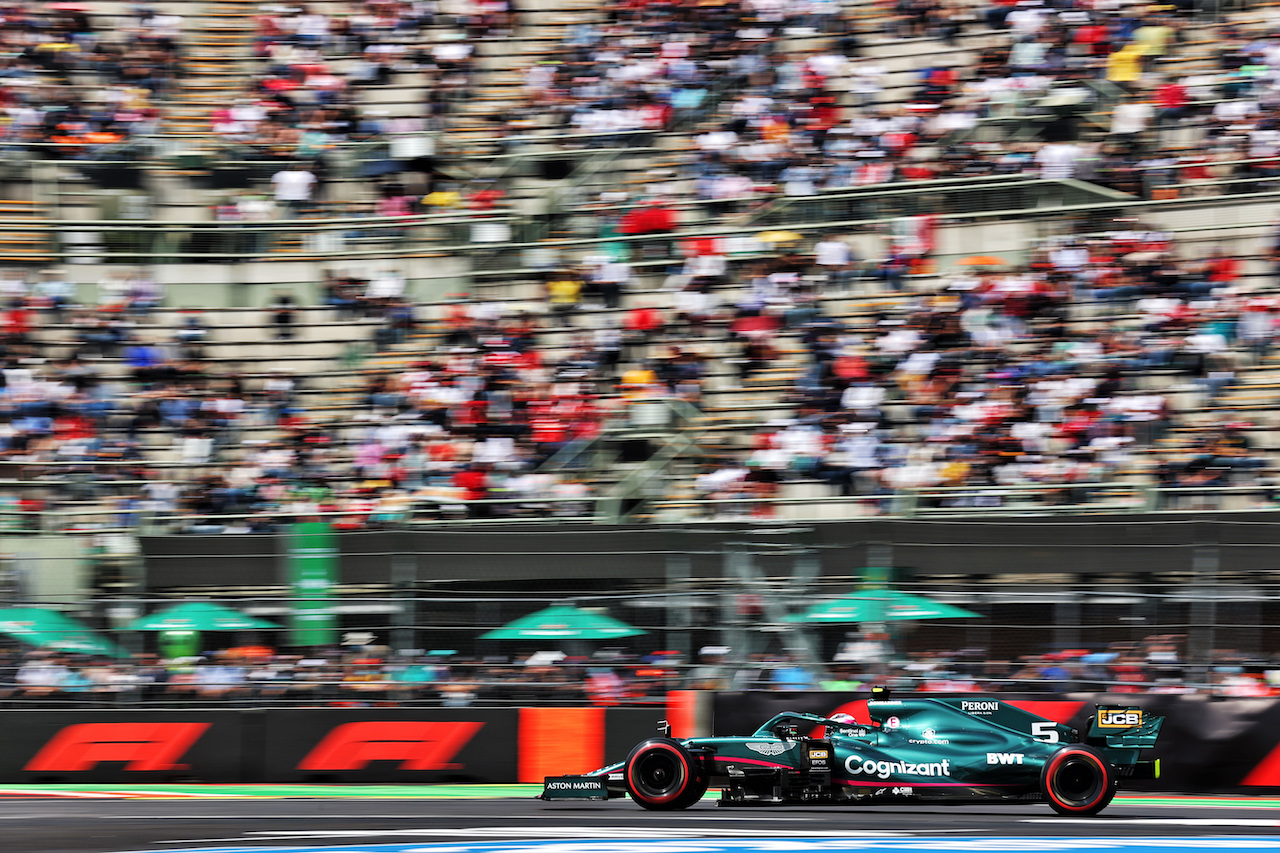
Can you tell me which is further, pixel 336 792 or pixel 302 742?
pixel 302 742

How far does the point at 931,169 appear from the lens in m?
20.5

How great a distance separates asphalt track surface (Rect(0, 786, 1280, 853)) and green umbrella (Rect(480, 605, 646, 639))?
1.81m

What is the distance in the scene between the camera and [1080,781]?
1184cm

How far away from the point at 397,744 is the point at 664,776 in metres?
4.64

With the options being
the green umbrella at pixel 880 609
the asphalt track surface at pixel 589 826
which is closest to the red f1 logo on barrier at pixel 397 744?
the asphalt track surface at pixel 589 826

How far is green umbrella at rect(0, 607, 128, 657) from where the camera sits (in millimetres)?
16000

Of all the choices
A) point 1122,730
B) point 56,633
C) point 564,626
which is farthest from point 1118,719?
point 56,633

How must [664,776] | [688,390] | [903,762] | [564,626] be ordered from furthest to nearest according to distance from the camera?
[688,390], [564,626], [664,776], [903,762]

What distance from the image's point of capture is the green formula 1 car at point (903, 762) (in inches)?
466

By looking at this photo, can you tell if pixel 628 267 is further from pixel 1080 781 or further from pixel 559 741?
pixel 1080 781

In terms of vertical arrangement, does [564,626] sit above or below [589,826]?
above

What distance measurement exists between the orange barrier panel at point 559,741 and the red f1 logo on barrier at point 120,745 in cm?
320

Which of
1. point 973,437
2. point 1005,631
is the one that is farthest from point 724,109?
point 1005,631

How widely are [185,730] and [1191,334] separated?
36.7 ft
